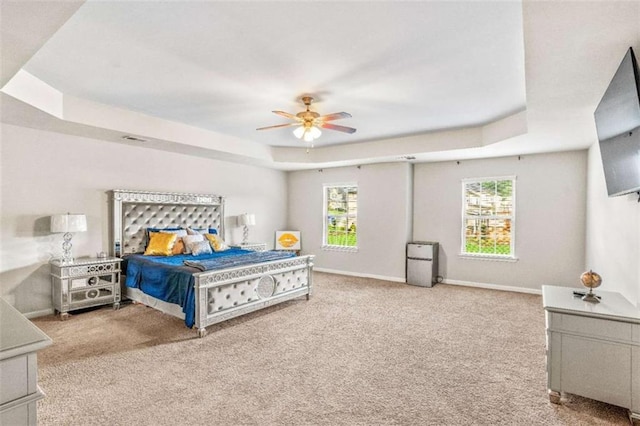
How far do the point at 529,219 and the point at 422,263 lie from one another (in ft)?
6.38

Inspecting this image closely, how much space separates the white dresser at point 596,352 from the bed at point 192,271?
3050 millimetres

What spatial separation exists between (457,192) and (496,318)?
2.72 metres

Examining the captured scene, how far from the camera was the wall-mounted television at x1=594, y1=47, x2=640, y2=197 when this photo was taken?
1878 mm

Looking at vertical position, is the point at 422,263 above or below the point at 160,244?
below

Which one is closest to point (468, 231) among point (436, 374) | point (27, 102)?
point (436, 374)

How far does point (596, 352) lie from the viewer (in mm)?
2248

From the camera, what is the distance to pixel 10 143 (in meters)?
3.96

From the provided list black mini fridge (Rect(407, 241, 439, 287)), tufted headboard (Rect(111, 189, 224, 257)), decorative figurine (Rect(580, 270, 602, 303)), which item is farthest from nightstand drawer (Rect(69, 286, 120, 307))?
decorative figurine (Rect(580, 270, 602, 303))

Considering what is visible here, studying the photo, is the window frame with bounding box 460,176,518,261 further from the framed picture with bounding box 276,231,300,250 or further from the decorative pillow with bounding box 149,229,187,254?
the decorative pillow with bounding box 149,229,187,254

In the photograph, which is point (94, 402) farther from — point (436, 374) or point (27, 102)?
point (27, 102)

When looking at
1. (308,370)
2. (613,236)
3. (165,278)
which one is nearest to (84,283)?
(165,278)

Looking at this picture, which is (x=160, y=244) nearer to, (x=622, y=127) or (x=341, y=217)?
(x=341, y=217)

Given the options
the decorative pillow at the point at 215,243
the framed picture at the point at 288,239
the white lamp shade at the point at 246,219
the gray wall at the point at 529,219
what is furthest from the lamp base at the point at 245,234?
the gray wall at the point at 529,219

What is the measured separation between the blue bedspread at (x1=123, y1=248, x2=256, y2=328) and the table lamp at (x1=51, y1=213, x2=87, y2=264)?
2.32ft
